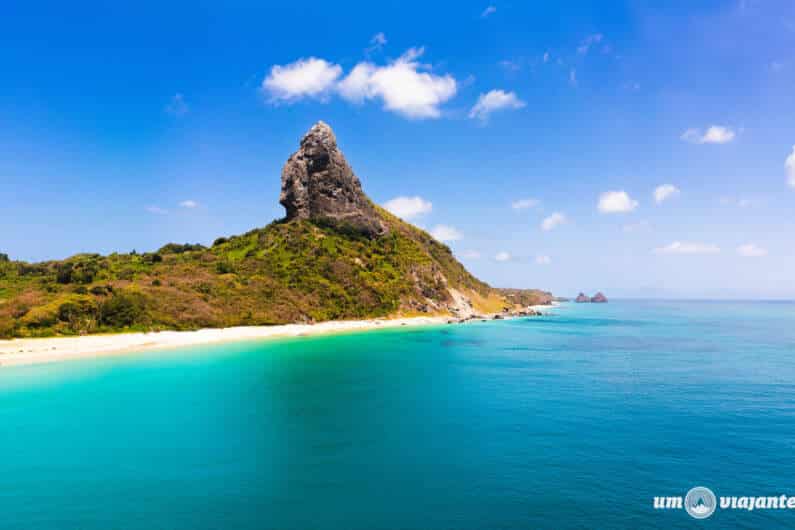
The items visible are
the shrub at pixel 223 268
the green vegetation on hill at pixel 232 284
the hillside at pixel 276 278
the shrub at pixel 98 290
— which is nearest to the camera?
the green vegetation on hill at pixel 232 284

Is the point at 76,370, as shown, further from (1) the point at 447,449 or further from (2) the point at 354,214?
(2) the point at 354,214

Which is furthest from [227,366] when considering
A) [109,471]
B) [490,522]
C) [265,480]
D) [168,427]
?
[490,522]

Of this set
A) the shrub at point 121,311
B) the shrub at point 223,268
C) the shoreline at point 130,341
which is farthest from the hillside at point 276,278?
the shoreline at point 130,341

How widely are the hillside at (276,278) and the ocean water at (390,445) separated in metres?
32.1

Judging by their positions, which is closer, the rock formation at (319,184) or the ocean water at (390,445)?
the ocean water at (390,445)

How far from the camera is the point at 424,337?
9269 cm

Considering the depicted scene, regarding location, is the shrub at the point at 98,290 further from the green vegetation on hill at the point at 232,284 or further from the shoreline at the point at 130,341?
the shoreline at the point at 130,341

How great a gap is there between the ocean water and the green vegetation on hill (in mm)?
30312

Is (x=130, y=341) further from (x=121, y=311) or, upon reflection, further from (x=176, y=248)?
(x=176, y=248)

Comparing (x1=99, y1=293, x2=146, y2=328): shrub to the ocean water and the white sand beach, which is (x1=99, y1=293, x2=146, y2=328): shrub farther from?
the ocean water

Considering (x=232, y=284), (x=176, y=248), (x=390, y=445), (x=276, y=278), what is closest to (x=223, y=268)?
(x=232, y=284)

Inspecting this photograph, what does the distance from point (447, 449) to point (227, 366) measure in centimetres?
3962

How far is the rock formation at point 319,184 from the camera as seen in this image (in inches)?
5989

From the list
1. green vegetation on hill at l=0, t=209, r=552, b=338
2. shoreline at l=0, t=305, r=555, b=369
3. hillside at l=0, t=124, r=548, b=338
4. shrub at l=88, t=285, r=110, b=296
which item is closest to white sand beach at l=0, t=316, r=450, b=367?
shoreline at l=0, t=305, r=555, b=369
